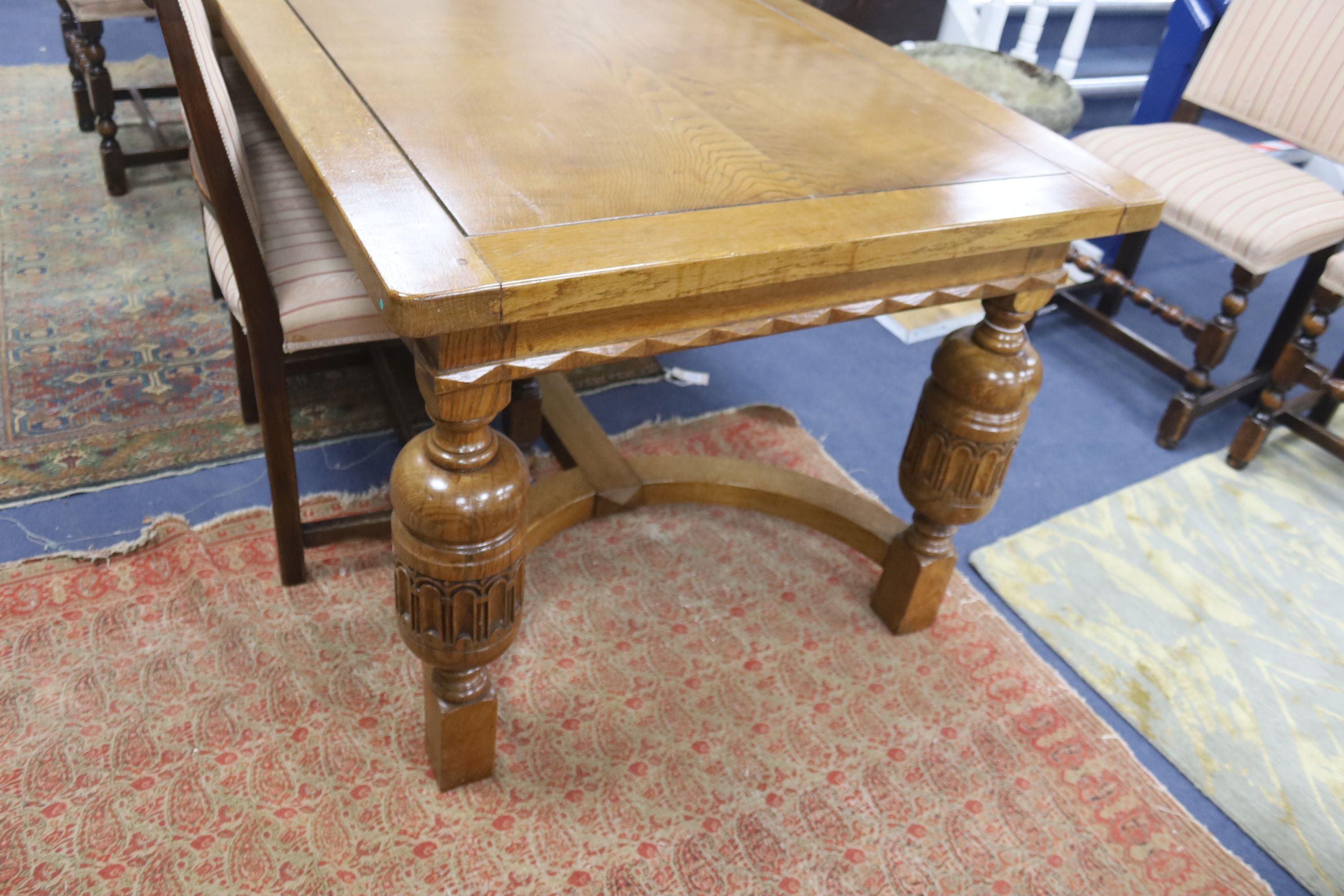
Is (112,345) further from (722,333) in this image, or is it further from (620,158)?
(722,333)

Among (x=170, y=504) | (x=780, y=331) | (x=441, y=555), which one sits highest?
(x=780, y=331)

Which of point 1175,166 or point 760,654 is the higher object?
point 1175,166

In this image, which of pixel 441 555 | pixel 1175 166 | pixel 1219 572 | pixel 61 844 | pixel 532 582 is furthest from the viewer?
pixel 1175 166

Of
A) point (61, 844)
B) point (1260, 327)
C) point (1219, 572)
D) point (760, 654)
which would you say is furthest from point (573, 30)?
point (1260, 327)

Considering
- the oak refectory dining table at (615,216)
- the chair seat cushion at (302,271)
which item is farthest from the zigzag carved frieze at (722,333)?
the chair seat cushion at (302,271)

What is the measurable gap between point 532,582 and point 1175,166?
5.49 ft

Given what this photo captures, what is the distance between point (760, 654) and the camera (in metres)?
1.68

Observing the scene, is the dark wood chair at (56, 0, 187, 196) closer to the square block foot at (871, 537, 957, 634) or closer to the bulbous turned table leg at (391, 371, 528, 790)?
the bulbous turned table leg at (391, 371, 528, 790)

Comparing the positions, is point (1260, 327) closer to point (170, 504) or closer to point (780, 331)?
point (780, 331)

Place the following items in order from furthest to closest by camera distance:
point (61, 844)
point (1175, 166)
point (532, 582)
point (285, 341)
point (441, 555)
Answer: point (1175, 166)
point (532, 582)
point (285, 341)
point (61, 844)
point (441, 555)

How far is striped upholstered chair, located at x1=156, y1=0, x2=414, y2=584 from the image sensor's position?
Answer: 1252 millimetres

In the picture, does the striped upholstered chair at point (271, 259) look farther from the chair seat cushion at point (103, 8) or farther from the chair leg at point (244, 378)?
the chair seat cushion at point (103, 8)

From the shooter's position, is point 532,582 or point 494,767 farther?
point 532,582

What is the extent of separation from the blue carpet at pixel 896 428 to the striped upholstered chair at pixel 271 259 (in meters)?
0.32
